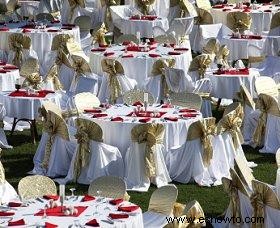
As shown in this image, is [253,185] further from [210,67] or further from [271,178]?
[210,67]

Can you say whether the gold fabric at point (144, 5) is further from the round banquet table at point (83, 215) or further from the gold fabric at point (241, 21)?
the round banquet table at point (83, 215)

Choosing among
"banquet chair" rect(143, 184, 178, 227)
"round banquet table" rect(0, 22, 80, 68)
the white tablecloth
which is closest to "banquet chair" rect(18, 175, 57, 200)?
"banquet chair" rect(143, 184, 178, 227)

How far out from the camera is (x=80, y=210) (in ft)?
42.6

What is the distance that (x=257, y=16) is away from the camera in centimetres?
2695

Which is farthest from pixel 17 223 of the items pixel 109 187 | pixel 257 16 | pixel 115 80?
pixel 257 16

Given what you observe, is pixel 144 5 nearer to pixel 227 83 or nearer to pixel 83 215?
pixel 227 83

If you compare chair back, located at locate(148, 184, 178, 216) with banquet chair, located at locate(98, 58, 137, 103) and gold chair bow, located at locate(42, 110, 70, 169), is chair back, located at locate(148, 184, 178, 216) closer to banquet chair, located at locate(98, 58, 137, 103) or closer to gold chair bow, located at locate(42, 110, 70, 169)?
gold chair bow, located at locate(42, 110, 70, 169)

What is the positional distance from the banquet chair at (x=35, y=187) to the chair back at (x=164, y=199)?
124 centimetres

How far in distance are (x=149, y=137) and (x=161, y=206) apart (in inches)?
118

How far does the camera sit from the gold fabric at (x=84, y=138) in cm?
1664

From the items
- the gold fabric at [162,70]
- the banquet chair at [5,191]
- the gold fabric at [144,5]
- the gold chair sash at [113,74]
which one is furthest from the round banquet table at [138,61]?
the banquet chair at [5,191]

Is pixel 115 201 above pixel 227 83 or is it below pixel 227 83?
below

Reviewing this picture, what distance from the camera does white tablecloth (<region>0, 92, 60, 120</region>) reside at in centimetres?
1886

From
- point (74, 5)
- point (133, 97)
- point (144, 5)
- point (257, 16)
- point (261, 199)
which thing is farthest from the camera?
point (74, 5)
